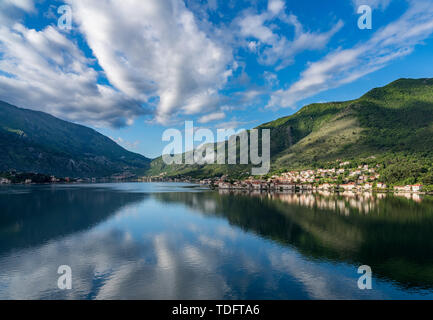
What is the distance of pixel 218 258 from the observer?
26.7 meters

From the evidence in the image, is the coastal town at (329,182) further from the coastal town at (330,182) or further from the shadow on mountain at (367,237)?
the shadow on mountain at (367,237)

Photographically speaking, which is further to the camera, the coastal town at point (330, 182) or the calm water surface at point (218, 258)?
the coastal town at point (330, 182)

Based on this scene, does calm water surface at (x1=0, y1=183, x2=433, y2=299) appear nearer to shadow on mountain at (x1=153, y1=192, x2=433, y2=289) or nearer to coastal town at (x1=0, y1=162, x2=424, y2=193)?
shadow on mountain at (x1=153, y1=192, x2=433, y2=289)

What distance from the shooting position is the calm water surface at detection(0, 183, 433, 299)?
1848 cm

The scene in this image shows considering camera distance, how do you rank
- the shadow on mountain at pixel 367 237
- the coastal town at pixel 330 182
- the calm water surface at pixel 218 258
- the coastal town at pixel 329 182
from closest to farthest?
the calm water surface at pixel 218 258
the shadow on mountain at pixel 367 237
the coastal town at pixel 330 182
the coastal town at pixel 329 182

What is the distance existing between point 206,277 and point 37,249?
22106mm

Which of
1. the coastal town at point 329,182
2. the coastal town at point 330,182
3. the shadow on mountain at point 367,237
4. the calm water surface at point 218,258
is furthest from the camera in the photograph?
the coastal town at point 329,182

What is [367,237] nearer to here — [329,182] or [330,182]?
[330,182]

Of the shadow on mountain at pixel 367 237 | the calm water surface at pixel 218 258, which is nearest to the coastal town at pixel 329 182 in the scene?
the shadow on mountain at pixel 367 237

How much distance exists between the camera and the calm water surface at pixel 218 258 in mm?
18484

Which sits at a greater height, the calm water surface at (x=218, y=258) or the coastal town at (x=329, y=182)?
the coastal town at (x=329, y=182)

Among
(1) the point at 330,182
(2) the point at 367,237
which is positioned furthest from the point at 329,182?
(2) the point at 367,237
